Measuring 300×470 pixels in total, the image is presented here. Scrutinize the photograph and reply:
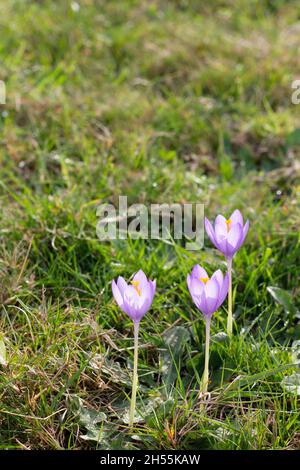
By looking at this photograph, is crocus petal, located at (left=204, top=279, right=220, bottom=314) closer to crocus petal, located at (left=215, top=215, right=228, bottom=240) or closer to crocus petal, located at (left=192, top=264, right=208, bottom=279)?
crocus petal, located at (left=192, top=264, right=208, bottom=279)

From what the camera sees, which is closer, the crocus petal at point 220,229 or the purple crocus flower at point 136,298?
the purple crocus flower at point 136,298

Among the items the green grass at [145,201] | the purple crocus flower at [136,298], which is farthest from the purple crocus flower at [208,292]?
the green grass at [145,201]

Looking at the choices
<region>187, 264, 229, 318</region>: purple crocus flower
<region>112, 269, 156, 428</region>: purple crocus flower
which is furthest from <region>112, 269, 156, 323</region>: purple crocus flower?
<region>187, 264, 229, 318</region>: purple crocus flower

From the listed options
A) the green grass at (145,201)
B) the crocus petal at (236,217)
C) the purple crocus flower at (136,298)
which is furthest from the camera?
the crocus petal at (236,217)

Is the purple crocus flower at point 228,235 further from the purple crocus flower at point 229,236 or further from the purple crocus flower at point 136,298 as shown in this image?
the purple crocus flower at point 136,298

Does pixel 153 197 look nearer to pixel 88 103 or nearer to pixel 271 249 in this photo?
pixel 271 249

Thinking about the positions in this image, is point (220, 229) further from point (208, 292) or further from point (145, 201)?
point (145, 201)

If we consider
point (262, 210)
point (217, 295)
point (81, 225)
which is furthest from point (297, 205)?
point (217, 295)

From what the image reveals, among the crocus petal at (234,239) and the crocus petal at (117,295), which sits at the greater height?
the crocus petal at (234,239)
